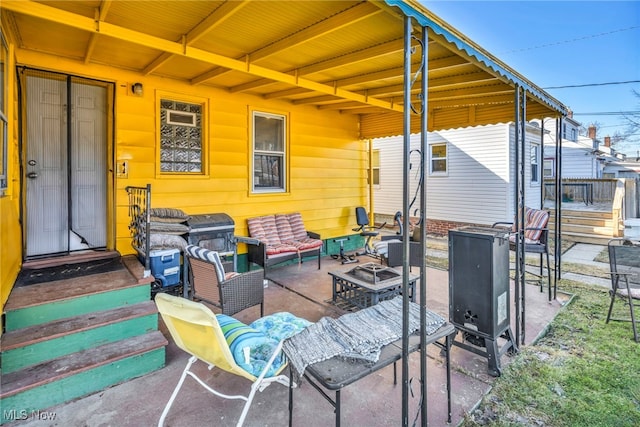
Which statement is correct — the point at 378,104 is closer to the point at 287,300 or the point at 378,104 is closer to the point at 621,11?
the point at 287,300

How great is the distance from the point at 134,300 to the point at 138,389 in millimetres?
827

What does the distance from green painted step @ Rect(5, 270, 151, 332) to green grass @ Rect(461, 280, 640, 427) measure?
9.39ft

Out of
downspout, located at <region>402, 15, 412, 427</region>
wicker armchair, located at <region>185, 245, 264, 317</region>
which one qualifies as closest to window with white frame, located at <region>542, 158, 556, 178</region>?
wicker armchair, located at <region>185, 245, 264, 317</region>

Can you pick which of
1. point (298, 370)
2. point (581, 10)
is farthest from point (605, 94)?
point (298, 370)

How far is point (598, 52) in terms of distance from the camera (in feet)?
54.5

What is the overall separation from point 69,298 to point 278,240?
3.27m

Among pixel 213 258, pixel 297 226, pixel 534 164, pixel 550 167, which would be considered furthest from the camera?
pixel 550 167

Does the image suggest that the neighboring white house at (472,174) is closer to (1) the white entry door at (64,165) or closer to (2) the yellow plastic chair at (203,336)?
(1) the white entry door at (64,165)

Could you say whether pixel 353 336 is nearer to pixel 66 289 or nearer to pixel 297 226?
pixel 66 289

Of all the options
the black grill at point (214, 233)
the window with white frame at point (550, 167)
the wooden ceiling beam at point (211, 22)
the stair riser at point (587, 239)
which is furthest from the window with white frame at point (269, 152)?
the window with white frame at point (550, 167)

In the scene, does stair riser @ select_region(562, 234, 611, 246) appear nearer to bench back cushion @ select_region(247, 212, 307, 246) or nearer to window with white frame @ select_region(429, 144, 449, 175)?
window with white frame @ select_region(429, 144, 449, 175)

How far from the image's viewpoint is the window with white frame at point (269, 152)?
581 centimetres

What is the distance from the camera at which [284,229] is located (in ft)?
19.3

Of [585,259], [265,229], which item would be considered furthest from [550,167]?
[265,229]
